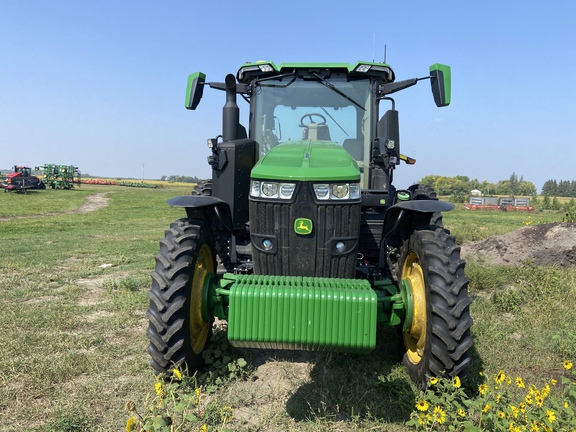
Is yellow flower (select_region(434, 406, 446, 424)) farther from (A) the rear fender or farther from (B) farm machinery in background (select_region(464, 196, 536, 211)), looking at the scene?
(B) farm machinery in background (select_region(464, 196, 536, 211))

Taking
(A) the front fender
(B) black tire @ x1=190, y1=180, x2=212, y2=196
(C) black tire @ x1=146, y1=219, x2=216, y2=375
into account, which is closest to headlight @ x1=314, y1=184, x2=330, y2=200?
(A) the front fender

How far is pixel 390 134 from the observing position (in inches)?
177

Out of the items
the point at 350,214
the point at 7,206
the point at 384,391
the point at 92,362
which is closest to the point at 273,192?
the point at 350,214

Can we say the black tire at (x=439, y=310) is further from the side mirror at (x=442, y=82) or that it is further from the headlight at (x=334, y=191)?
the side mirror at (x=442, y=82)

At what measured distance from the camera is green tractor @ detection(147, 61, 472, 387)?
3.00 metres

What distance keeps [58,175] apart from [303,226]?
155 feet

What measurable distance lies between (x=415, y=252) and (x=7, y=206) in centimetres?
2746

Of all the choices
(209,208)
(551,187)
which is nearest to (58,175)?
(209,208)

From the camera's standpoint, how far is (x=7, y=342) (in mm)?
4230

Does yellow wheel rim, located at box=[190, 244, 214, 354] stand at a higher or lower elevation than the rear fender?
lower

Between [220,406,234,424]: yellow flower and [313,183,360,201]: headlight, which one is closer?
[220,406,234,424]: yellow flower

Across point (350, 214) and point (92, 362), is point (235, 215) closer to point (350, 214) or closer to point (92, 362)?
point (350, 214)

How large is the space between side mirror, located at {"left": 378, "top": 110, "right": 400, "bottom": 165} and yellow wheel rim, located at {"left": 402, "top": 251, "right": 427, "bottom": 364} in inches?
50.1

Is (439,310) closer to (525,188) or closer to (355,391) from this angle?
(355,391)
